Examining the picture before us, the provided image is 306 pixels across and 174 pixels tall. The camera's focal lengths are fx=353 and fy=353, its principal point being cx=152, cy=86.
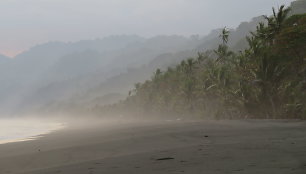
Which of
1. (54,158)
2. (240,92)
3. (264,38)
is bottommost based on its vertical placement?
(54,158)

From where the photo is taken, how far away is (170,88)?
7894 cm

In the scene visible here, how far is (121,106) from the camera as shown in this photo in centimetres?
12088

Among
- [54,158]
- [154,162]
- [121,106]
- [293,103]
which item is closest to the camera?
[154,162]

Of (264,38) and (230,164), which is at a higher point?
(264,38)

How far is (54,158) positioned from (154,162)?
19.0 ft

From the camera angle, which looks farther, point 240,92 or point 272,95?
point 240,92

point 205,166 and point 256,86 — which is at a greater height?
point 256,86

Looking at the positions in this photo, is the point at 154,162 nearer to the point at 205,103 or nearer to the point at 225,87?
the point at 225,87

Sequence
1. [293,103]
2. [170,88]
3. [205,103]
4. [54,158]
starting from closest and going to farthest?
1. [54,158]
2. [293,103]
3. [205,103]
4. [170,88]

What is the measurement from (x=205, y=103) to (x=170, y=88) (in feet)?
57.3

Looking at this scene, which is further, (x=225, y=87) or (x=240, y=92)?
(x=225, y=87)

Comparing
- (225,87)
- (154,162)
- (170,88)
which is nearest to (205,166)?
(154,162)

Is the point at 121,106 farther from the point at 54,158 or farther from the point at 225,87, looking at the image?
the point at 54,158

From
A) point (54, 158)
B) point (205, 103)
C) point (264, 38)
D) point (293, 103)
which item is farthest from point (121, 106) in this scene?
point (54, 158)
